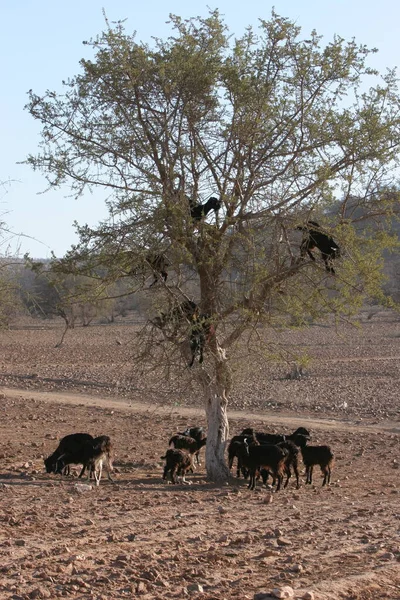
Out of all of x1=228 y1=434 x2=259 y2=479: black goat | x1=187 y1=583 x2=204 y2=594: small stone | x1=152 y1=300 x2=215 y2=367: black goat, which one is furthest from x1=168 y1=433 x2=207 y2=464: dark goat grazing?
x1=187 y1=583 x2=204 y2=594: small stone

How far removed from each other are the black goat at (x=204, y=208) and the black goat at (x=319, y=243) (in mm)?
1260

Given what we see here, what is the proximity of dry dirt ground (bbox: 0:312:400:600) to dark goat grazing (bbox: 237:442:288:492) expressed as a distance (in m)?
0.33

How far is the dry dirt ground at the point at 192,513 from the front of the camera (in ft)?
24.2

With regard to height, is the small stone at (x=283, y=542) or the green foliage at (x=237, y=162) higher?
the green foliage at (x=237, y=162)

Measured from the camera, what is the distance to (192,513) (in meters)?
10.6

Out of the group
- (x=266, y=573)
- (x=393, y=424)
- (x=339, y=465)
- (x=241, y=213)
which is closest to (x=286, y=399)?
(x=393, y=424)

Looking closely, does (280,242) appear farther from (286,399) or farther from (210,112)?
(286,399)

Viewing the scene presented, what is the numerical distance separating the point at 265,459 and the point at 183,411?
11.0 m

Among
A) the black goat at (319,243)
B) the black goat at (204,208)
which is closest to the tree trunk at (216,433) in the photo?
the black goat at (319,243)

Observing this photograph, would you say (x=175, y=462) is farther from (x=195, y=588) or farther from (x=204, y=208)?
(x=195, y=588)

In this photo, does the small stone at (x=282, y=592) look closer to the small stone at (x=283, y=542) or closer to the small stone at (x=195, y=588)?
the small stone at (x=195, y=588)

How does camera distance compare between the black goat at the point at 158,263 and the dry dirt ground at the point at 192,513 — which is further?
the black goat at the point at 158,263

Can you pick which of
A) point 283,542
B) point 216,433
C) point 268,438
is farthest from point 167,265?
point 283,542

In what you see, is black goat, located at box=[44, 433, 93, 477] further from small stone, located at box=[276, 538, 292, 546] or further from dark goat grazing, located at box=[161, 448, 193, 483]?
small stone, located at box=[276, 538, 292, 546]
